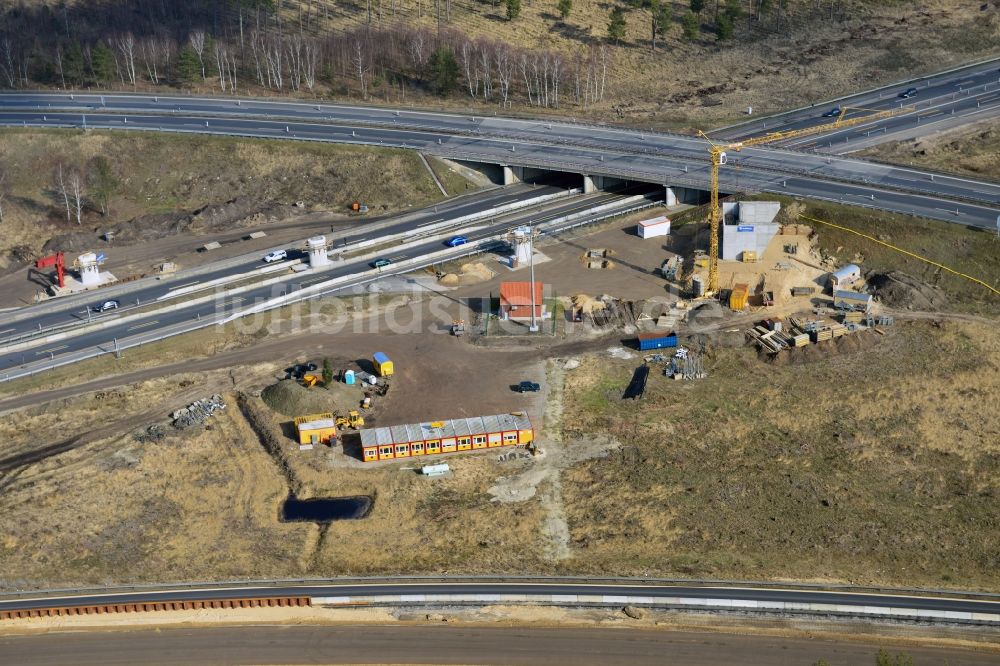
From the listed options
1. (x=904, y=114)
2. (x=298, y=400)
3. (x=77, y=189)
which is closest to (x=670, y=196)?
(x=904, y=114)

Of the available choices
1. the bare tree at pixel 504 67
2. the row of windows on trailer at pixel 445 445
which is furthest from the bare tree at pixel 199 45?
the row of windows on trailer at pixel 445 445

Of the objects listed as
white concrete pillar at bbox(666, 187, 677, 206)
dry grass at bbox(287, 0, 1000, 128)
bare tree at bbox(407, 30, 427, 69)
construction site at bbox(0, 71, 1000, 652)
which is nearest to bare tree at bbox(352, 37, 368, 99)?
dry grass at bbox(287, 0, 1000, 128)

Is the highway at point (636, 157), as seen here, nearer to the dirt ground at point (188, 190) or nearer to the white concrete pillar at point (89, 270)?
the dirt ground at point (188, 190)

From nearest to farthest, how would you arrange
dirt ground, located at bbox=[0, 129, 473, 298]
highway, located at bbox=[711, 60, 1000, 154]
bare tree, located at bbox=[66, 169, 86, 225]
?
dirt ground, located at bbox=[0, 129, 473, 298] → bare tree, located at bbox=[66, 169, 86, 225] → highway, located at bbox=[711, 60, 1000, 154]

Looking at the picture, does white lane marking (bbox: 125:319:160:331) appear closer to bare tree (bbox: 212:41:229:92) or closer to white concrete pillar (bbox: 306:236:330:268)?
white concrete pillar (bbox: 306:236:330:268)

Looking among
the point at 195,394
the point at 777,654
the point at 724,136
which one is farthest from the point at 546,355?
the point at 724,136

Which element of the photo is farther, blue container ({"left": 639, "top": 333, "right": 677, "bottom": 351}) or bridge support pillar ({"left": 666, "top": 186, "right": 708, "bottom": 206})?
bridge support pillar ({"left": 666, "top": 186, "right": 708, "bottom": 206})
